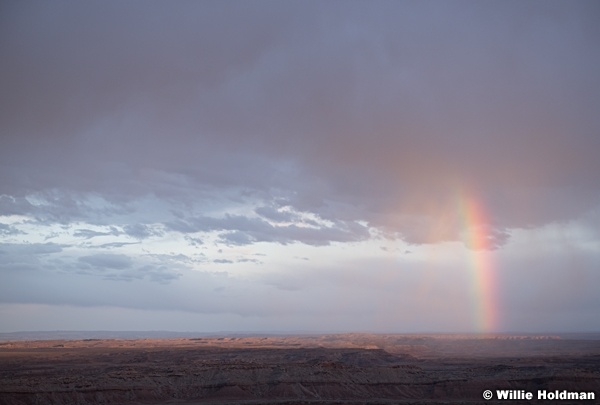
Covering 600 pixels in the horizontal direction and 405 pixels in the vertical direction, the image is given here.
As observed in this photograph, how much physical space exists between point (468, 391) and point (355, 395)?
55.1 ft

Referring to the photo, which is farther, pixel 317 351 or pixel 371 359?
pixel 317 351

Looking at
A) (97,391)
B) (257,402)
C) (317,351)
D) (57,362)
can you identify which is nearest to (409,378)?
(257,402)

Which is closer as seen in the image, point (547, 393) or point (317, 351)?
point (547, 393)

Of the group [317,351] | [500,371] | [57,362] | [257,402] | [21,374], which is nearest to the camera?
[257,402]

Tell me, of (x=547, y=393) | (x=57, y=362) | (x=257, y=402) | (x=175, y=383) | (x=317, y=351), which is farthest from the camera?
(x=317, y=351)

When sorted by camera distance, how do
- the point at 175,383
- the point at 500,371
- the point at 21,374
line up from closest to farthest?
the point at 175,383
the point at 500,371
the point at 21,374

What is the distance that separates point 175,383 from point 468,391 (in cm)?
4451

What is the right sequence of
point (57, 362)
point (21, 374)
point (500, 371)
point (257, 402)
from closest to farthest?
point (257, 402) → point (500, 371) → point (21, 374) → point (57, 362)

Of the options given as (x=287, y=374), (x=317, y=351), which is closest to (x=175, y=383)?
(x=287, y=374)

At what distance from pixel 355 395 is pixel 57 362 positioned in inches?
3217

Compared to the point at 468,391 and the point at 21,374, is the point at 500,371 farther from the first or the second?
the point at 21,374

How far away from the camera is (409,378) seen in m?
89.8

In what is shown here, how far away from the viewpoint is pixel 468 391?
8125 cm

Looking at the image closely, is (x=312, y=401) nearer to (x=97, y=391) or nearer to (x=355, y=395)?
(x=355, y=395)
